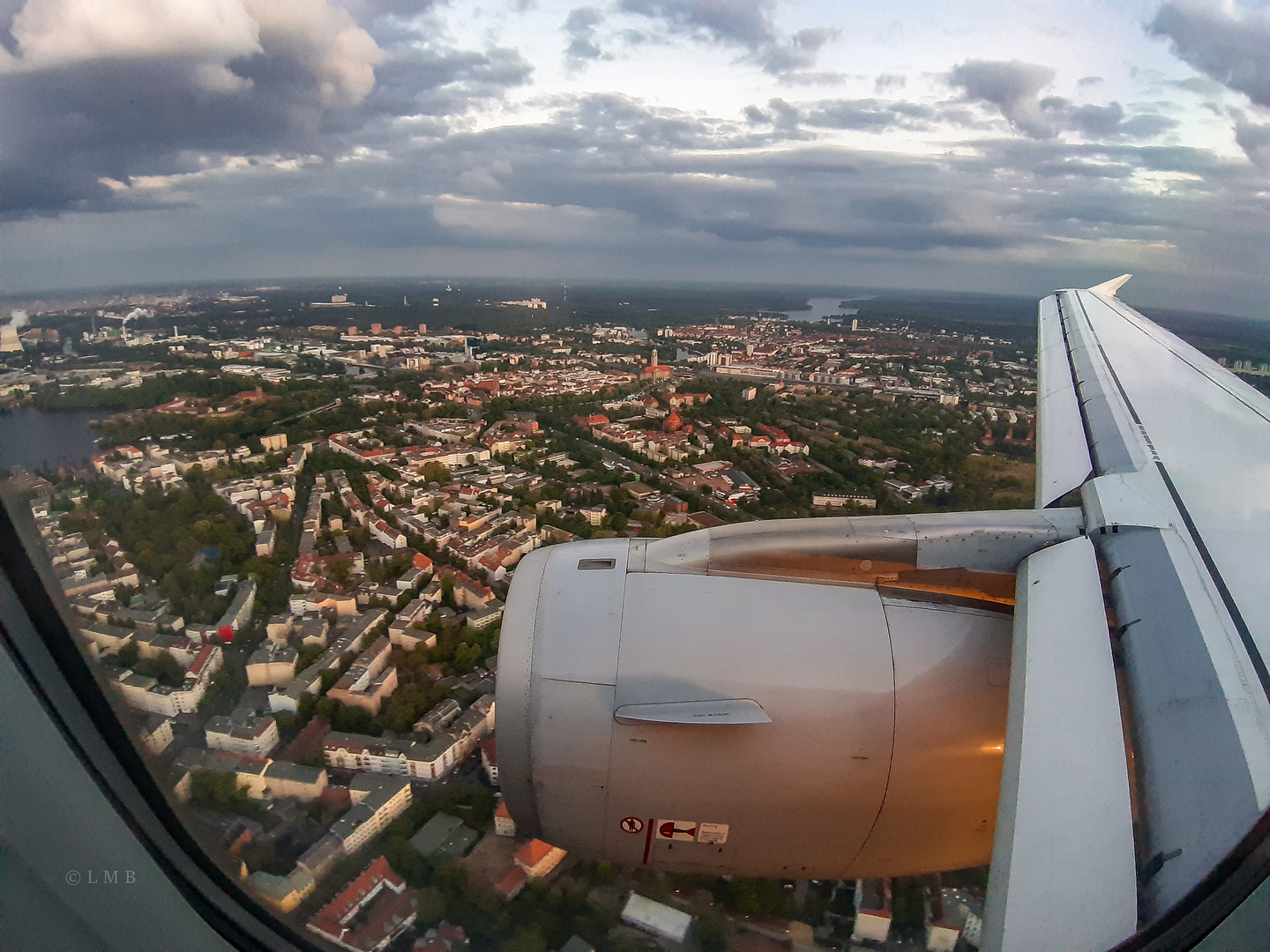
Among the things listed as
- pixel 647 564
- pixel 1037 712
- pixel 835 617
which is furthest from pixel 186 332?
pixel 1037 712

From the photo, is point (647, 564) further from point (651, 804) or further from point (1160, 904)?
point (1160, 904)

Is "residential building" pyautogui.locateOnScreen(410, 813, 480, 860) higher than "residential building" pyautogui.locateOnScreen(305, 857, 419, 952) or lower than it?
lower

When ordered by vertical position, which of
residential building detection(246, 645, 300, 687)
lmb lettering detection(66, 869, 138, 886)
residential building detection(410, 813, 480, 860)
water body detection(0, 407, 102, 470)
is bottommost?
residential building detection(410, 813, 480, 860)

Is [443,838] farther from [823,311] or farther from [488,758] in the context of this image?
[823,311]

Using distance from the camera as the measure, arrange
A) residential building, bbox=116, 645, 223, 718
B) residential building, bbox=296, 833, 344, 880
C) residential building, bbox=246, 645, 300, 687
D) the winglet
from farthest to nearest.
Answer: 1. the winglet
2. residential building, bbox=246, 645, 300, 687
3. residential building, bbox=296, 833, 344, 880
4. residential building, bbox=116, 645, 223, 718

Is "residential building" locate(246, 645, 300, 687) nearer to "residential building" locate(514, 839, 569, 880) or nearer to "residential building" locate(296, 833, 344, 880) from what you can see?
"residential building" locate(296, 833, 344, 880)

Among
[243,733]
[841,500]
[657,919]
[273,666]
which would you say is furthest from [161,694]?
[841,500]

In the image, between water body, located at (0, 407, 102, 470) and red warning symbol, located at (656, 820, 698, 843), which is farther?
red warning symbol, located at (656, 820, 698, 843)

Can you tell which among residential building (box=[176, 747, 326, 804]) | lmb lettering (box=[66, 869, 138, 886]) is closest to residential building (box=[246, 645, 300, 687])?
residential building (box=[176, 747, 326, 804])
